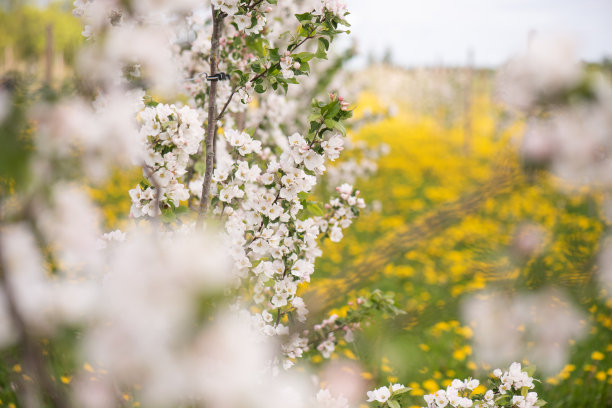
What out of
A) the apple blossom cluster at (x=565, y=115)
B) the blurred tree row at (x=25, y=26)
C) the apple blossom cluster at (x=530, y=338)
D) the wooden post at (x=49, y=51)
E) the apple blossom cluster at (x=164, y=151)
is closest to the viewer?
the apple blossom cluster at (x=565, y=115)

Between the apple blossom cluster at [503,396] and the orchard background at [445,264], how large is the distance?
164 millimetres

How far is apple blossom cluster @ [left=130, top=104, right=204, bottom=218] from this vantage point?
58.7 inches

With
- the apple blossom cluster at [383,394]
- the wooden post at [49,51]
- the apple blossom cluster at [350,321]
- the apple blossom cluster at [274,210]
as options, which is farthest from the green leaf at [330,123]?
the wooden post at [49,51]

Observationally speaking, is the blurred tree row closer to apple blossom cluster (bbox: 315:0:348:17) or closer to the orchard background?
the orchard background

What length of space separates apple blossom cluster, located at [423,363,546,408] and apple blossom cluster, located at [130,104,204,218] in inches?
49.9

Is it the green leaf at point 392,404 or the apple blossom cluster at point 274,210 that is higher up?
the apple blossom cluster at point 274,210

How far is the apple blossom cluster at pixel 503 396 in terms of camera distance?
146 centimetres

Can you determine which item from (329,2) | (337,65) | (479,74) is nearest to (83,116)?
(329,2)

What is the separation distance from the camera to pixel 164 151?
1.54 meters

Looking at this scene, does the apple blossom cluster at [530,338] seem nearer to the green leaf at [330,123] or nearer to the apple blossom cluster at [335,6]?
the green leaf at [330,123]

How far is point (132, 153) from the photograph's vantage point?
155 centimetres

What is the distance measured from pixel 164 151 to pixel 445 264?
4545 millimetres

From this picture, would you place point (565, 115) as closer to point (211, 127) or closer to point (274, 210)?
point (274, 210)

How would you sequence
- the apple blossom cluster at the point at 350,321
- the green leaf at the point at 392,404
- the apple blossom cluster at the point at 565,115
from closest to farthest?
the apple blossom cluster at the point at 565,115, the green leaf at the point at 392,404, the apple blossom cluster at the point at 350,321
